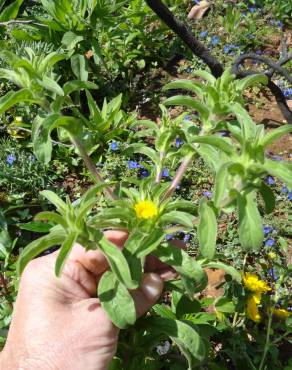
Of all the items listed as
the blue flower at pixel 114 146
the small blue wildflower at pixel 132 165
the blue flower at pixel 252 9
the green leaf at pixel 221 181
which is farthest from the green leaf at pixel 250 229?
the blue flower at pixel 252 9

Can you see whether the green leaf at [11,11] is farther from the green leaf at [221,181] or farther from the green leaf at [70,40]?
the green leaf at [221,181]

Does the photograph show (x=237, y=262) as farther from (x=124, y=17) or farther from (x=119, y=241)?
(x=124, y=17)

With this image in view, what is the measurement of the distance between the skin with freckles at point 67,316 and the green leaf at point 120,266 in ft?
→ 0.79

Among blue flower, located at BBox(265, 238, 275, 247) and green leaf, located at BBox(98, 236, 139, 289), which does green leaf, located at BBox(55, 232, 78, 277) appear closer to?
green leaf, located at BBox(98, 236, 139, 289)

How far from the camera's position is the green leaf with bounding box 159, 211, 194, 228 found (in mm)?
1234

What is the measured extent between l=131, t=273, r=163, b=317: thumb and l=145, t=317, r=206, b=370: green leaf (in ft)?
0.45

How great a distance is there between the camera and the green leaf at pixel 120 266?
1.16 m

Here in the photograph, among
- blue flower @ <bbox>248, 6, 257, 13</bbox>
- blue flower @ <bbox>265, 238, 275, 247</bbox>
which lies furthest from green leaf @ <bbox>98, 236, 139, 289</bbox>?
blue flower @ <bbox>248, 6, 257, 13</bbox>

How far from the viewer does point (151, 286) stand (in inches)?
57.0

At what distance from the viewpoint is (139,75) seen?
13.2 ft

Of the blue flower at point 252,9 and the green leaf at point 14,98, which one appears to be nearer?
the green leaf at point 14,98

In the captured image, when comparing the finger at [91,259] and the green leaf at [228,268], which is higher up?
the finger at [91,259]

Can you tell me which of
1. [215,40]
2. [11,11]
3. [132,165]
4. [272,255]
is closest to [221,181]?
[272,255]

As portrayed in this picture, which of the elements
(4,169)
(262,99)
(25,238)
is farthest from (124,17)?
(25,238)
